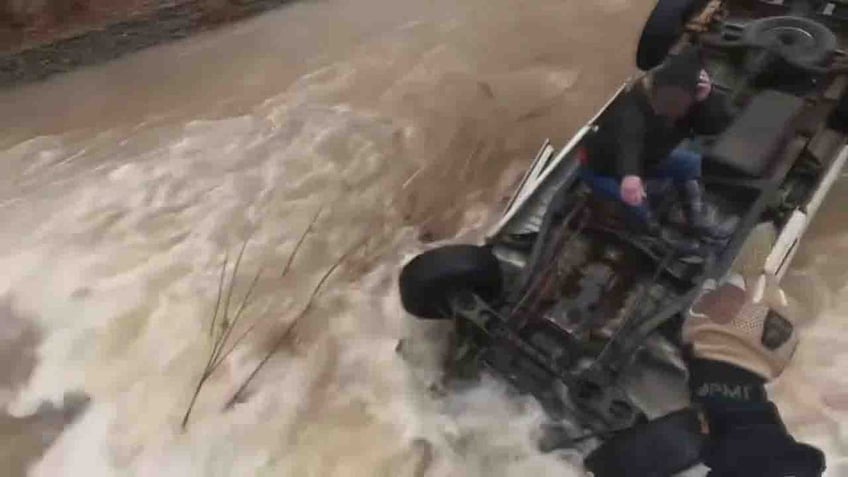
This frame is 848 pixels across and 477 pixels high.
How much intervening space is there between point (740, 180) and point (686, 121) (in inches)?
7.0

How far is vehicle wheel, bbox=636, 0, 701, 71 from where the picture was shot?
111 inches

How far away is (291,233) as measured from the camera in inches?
107

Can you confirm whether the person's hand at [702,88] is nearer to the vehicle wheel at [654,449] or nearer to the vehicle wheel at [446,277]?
the vehicle wheel at [446,277]

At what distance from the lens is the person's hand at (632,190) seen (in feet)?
6.97

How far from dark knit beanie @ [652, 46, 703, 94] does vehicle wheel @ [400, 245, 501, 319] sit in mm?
522

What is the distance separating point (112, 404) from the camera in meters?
2.29

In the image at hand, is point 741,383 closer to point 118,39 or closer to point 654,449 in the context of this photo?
point 654,449

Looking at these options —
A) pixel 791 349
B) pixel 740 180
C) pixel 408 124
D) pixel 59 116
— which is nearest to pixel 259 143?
pixel 408 124

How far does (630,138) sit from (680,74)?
0.57 feet

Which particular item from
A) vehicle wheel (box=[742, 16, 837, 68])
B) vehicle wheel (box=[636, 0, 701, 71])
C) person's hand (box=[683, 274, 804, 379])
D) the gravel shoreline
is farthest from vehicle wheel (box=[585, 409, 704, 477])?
the gravel shoreline

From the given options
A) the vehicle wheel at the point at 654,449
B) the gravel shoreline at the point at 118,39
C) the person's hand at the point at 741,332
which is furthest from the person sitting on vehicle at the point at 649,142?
the gravel shoreline at the point at 118,39

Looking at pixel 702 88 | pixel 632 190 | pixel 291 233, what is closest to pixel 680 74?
pixel 702 88

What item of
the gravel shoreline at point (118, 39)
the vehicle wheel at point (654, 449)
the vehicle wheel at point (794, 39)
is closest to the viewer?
the vehicle wheel at point (654, 449)

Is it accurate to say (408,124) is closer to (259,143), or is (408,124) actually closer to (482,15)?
(259,143)
